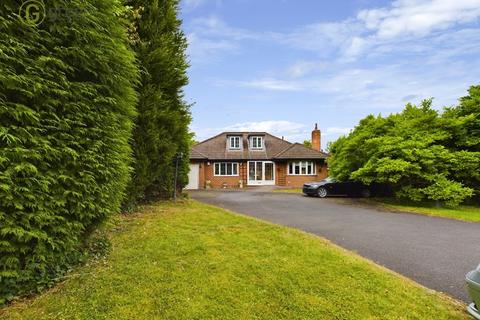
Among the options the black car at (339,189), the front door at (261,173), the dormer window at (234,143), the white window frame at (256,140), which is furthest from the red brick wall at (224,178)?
the black car at (339,189)

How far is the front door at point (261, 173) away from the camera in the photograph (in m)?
26.7

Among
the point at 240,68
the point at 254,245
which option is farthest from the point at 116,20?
the point at 240,68

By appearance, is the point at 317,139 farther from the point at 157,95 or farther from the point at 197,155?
the point at 157,95

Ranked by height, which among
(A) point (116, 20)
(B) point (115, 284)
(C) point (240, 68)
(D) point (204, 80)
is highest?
(C) point (240, 68)

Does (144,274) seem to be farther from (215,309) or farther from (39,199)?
(39,199)

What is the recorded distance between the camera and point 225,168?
26547mm

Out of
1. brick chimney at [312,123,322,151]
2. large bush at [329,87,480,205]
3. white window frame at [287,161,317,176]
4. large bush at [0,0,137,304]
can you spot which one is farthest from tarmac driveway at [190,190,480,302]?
brick chimney at [312,123,322,151]

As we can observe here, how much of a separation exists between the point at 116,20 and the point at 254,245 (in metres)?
4.65

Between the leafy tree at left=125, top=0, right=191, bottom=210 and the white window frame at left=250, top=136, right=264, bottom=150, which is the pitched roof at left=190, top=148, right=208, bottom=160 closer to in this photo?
the white window frame at left=250, top=136, right=264, bottom=150

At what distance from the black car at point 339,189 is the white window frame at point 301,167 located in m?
9.15

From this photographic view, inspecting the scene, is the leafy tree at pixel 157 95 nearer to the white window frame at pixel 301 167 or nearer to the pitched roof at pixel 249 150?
the pitched roof at pixel 249 150

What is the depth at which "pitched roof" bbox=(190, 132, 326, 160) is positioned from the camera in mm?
25906

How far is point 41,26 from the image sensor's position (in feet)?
10.8

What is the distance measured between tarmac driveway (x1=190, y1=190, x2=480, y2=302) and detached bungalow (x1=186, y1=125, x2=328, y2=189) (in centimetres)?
1491
